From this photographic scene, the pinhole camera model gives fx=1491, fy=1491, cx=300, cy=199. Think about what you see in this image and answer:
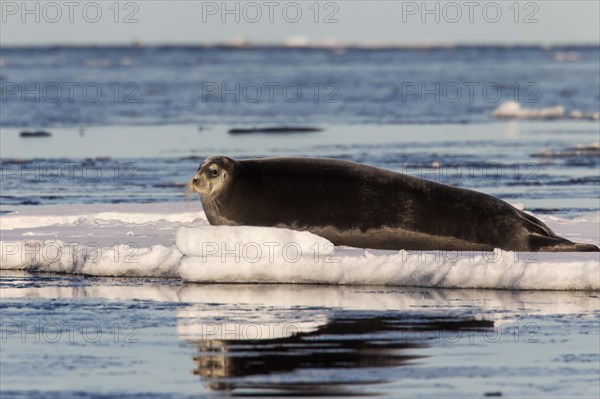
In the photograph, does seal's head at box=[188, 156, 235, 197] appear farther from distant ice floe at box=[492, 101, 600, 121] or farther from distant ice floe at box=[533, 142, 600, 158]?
distant ice floe at box=[492, 101, 600, 121]

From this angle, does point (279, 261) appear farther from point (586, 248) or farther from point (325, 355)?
point (325, 355)

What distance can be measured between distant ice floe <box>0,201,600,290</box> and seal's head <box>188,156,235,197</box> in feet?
1.74

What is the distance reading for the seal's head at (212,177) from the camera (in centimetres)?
1261

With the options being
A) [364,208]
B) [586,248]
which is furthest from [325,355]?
[586,248]

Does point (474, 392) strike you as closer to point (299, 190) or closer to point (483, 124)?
point (299, 190)

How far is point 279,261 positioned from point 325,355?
271 centimetres

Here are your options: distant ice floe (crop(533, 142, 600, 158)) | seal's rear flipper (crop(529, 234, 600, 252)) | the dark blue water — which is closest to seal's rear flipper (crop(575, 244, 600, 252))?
seal's rear flipper (crop(529, 234, 600, 252))

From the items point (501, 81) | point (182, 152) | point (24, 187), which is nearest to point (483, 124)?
point (182, 152)

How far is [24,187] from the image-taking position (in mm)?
20438

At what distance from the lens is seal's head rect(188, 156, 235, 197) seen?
1261 centimetres

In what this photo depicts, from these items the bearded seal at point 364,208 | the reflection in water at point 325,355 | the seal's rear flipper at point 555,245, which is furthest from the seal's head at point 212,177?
the reflection in water at point 325,355

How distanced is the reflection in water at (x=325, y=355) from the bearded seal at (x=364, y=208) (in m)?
2.31

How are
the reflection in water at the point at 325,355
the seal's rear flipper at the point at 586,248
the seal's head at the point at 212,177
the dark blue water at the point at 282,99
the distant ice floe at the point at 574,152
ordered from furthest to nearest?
the dark blue water at the point at 282,99 → the distant ice floe at the point at 574,152 → the seal's head at the point at 212,177 → the seal's rear flipper at the point at 586,248 → the reflection in water at the point at 325,355

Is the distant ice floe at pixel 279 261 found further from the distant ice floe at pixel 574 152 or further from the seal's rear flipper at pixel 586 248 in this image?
the distant ice floe at pixel 574 152
